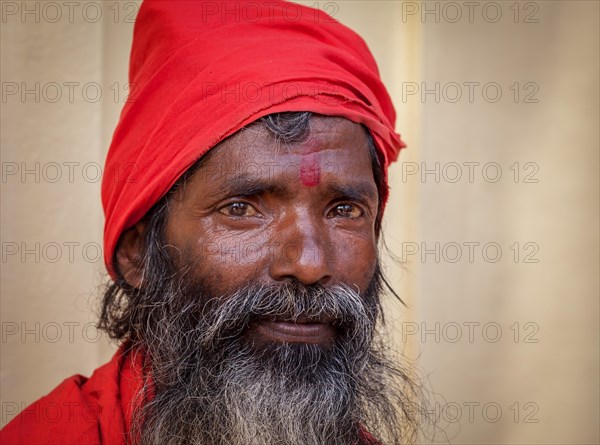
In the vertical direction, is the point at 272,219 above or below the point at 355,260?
above

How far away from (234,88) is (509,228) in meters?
1.77

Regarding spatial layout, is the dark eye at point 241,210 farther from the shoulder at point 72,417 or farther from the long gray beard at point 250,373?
the shoulder at point 72,417

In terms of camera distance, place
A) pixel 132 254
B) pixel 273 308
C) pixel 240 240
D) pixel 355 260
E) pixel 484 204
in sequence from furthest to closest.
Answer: pixel 484 204 → pixel 132 254 → pixel 355 260 → pixel 240 240 → pixel 273 308

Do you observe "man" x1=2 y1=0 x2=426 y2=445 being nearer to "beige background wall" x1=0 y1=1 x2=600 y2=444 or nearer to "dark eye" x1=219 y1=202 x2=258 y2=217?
"dark eye" x1=219 y1=202 x2=258 y2=217

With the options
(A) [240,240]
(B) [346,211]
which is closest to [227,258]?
(A) [240,240]

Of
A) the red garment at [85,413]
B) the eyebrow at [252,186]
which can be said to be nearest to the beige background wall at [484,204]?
the red garment at [85,413]

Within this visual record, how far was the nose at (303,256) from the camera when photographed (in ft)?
6.57

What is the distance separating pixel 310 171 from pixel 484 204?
152 centimetres

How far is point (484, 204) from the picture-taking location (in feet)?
11.2

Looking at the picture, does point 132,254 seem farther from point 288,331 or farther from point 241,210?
point 288,331

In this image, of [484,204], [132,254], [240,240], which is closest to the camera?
[240,240]

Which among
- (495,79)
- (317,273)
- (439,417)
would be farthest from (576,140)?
(317,273)

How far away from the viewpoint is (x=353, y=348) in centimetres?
220

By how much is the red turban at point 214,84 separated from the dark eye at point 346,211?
228mm
